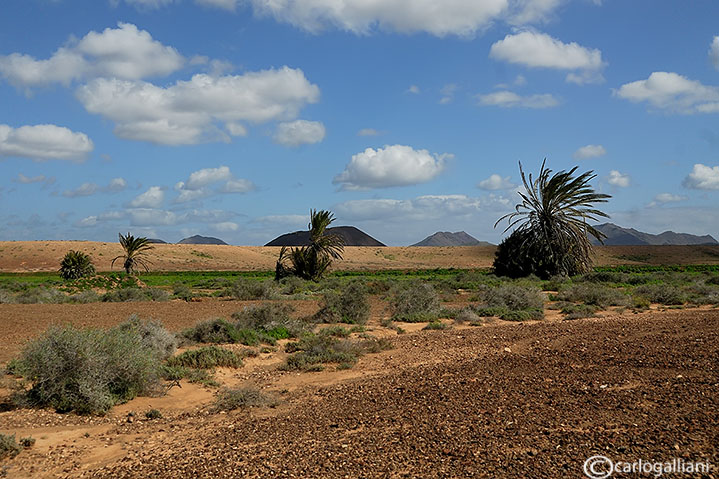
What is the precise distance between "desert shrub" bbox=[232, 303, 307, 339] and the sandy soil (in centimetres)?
5926

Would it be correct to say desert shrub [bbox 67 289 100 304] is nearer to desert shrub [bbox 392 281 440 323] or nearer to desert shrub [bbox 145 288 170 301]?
desert shrub [bbox 145 288 170 301]

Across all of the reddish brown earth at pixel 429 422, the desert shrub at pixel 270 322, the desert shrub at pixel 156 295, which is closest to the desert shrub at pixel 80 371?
the reddish brown earth at pixel 429 422

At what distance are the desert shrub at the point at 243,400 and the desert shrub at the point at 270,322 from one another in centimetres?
622

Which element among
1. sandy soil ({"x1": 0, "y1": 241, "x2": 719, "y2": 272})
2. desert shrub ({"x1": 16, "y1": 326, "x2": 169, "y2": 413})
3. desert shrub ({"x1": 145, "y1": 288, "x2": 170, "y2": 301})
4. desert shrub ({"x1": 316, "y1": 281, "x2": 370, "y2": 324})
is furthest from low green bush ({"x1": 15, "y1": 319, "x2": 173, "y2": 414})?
sandy soil ({"x1": 0, "y1": 241, "x2": 719, "y2": 272})

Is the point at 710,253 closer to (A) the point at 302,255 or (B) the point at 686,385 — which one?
(A) the point at 302,255

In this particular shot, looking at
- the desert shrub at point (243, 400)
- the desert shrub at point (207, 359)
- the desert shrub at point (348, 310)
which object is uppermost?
the desert shrub at point (348, 310)

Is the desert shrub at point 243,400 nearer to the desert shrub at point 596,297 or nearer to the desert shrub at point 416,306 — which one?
the desert shrub at point 416,306

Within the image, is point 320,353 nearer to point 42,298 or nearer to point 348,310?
point 348,310

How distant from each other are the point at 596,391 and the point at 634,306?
15.1 meters

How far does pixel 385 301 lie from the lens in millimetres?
26188

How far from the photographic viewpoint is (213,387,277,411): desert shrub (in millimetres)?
8805

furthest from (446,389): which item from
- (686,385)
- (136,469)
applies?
(136,469)

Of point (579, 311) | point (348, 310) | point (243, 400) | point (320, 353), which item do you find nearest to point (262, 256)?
point (348, 310)

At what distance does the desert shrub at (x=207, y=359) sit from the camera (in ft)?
38.2
